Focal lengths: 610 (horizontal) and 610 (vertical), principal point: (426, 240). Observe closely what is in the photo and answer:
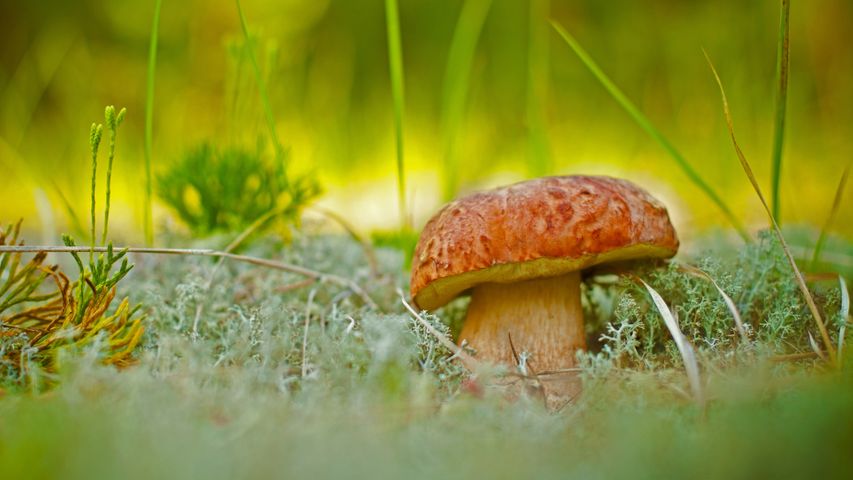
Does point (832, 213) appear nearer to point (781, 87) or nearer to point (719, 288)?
point (781, 87)

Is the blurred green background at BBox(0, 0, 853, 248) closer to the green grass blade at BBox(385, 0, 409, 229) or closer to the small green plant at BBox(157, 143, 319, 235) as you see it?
the small green plant at BBox(157, 143, 319, 235)

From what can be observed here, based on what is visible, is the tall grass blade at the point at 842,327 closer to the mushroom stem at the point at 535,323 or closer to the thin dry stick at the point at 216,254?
the mushroom stem at the point at 535,323

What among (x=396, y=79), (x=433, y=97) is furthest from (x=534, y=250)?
(x=433, y=97)

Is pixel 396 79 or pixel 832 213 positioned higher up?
pixel 396 79

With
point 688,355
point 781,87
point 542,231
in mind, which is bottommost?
point 688,355

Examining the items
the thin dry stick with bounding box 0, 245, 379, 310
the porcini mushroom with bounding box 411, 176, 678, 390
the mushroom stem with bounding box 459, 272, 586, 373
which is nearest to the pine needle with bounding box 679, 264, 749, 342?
the porcini mushroom with bounding box 411, 176, 678, 390

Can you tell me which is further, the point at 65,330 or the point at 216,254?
the point at 216,254

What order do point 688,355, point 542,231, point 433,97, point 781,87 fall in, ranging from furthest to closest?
point 433,97 → point 781,87 → point 542,231 → point 688,355
